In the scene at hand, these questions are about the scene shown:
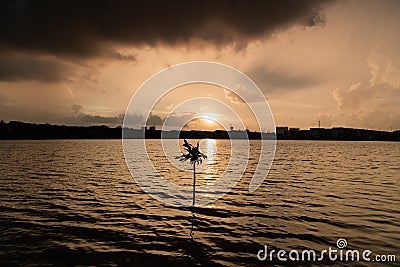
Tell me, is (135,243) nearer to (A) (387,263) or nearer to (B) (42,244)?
(B) (42,244)

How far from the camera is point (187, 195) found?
31172 millimetres

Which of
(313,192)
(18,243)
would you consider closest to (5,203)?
(18,243)

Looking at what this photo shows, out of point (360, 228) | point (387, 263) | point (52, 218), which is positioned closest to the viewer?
point (387, 263)

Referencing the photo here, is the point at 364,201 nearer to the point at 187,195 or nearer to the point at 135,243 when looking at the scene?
the point at 187,195

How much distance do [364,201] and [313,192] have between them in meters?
5.79

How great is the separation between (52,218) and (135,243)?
8.90 metres

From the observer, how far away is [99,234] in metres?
18.0

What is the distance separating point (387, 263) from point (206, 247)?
913 cm

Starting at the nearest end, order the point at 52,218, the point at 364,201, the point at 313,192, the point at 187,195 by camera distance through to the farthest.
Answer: the point at 52,218
the point at 364,201
the point at 187,195
the point at 313,192

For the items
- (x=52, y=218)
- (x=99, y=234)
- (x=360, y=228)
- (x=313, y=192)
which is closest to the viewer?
(x=99, y=234)

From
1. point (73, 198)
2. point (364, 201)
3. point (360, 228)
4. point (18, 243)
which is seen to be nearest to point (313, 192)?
point (364, 201)

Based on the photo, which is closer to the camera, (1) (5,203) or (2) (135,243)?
(2) (135,243)

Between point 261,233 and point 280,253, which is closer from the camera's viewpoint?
point 280,253

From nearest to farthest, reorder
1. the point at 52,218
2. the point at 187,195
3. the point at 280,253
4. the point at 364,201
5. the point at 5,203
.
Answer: the point at 280,253 < the point at 52,218 < the point at 5,203 < the point at 364,201 < the point at 187,195
